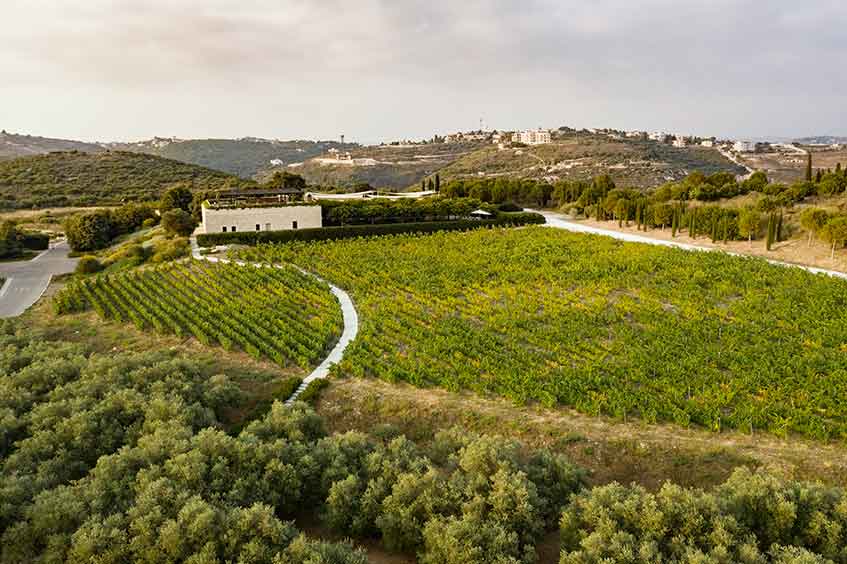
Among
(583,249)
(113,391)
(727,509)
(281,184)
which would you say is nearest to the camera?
(727,509)

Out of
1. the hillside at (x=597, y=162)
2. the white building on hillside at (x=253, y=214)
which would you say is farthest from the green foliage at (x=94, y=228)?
the hillside at (x=597, y=162)

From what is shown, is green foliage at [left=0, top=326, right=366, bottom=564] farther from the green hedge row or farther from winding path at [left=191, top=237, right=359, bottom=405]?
the green hedge row

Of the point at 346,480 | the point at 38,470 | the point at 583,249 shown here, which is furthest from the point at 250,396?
the point at 583,249

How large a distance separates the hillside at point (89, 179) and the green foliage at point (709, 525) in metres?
82.2

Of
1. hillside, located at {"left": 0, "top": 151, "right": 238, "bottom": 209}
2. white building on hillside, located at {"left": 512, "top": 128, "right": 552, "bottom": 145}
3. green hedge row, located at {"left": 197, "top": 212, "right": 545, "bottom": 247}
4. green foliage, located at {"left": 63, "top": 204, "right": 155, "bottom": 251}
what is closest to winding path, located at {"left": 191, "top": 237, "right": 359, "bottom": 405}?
green hedge row, located at {"left": 197, "top": 212, "right": 545, "bottom": 247}

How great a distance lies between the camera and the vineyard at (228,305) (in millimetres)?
23109

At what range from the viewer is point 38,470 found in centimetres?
1220

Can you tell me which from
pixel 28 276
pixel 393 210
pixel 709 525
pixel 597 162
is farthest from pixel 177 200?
pixel 597 162

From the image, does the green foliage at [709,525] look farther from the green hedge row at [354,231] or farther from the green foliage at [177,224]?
the green foliage at [177,224]

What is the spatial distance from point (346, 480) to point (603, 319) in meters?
17.3

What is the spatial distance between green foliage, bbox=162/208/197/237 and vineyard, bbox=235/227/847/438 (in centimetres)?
1660

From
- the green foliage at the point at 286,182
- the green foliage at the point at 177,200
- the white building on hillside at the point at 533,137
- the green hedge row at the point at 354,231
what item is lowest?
the green hedge row at the point at 354,231

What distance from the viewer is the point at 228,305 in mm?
27875

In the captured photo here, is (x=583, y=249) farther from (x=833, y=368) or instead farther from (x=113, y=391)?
(x=113, y=391)
